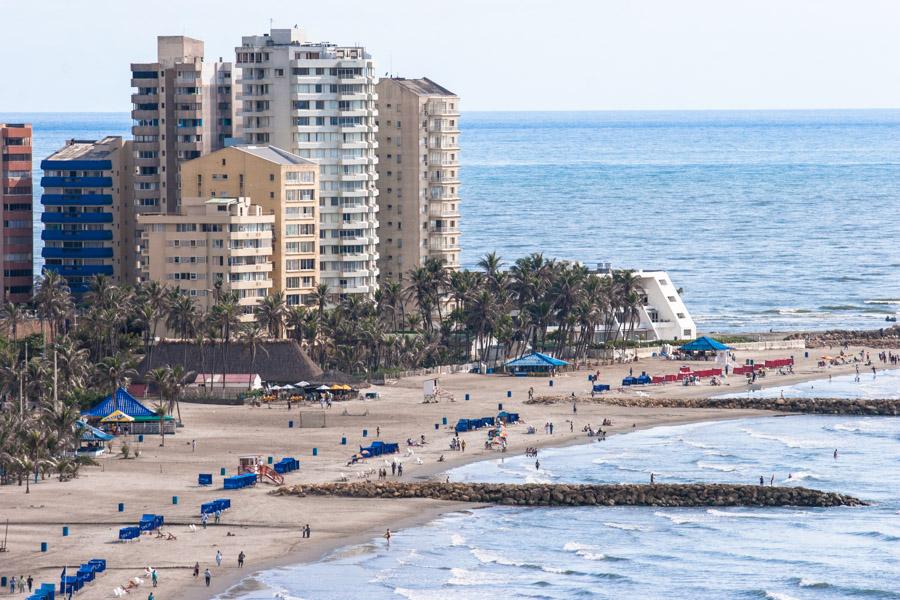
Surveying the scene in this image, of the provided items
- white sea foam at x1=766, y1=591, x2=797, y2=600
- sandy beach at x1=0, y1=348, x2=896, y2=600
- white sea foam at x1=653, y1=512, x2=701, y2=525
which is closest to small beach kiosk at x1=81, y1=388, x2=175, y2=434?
sandy beach at x1=0, y1=348, x2=896, y2=600

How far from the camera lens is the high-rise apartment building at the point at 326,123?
642 feet

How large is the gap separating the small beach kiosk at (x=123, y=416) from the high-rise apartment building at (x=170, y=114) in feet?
177

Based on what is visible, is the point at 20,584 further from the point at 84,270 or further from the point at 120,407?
the point at 84,270

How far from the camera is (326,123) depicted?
197 meters

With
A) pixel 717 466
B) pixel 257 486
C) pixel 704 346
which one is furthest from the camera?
pixel 704 346

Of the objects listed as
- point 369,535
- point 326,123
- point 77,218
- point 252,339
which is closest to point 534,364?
point 252,339

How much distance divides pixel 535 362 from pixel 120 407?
48.5 metres

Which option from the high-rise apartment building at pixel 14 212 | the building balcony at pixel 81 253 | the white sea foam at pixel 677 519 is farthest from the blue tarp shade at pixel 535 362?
the white sea foam at pixel 677 519

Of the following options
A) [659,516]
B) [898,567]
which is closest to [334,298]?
[659,516]

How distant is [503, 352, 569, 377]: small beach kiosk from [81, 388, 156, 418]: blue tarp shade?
45.4 metres

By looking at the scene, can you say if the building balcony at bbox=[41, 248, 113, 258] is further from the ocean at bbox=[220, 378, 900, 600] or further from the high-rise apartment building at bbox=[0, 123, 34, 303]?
the ocean at bbox=[220, 378, 900, 600]

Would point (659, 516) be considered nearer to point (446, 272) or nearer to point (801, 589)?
point (801, 589)

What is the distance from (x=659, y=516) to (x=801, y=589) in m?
18.1

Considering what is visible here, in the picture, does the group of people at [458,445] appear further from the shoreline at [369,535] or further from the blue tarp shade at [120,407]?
the blue tarp shade at [120,407]
